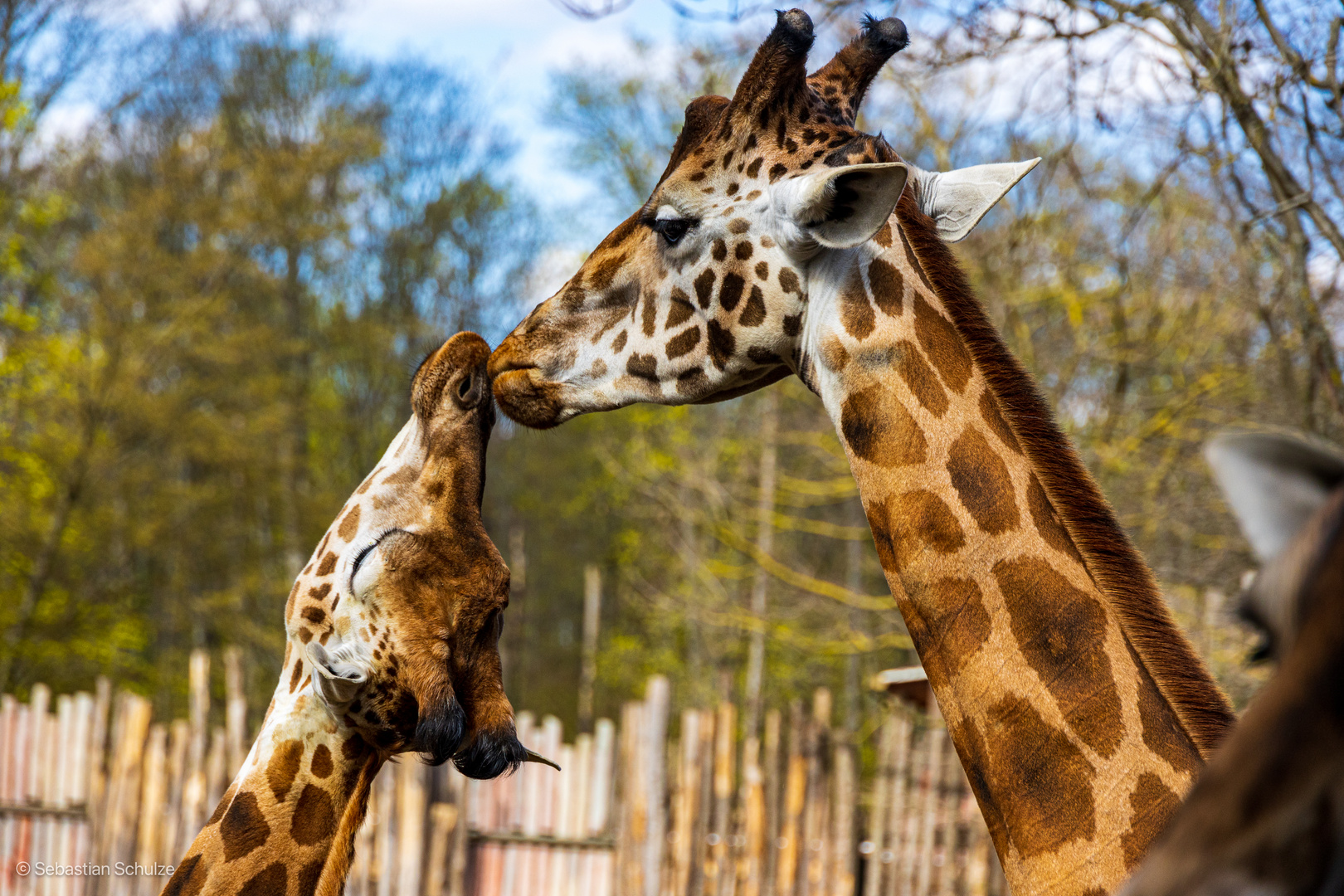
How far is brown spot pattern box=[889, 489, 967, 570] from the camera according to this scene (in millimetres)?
1861

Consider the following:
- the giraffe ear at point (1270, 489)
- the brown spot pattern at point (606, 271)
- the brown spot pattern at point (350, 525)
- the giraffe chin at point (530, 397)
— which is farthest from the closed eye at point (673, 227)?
the giraffe ear at point (1270, 489)

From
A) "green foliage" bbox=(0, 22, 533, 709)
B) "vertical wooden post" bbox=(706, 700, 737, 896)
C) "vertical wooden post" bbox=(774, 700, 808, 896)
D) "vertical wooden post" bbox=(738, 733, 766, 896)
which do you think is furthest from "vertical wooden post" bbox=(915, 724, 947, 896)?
"green foliage" bbox=(0, 22, 533, 709)

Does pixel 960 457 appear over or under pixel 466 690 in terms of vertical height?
over

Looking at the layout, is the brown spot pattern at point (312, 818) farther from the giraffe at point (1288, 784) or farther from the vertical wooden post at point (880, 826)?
the vertical wooden post at point (880, 826)

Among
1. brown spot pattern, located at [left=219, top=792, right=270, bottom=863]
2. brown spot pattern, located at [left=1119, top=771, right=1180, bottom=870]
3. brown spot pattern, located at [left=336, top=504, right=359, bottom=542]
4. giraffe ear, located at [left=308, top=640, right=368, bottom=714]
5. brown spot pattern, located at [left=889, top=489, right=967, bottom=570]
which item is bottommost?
brown spot pattern, located at [left=219, top=792, right=270, bottom=863]

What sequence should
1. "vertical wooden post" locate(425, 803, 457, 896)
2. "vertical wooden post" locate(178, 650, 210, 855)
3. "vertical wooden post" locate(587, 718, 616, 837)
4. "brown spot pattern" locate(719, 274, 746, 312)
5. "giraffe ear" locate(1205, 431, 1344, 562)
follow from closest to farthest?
"giraffe ear" locate(1205, 431, 1344, 562) < "brown spot pattern" locate(719, 274, 746, 312) < "vertical wooden post" locate(425, 803, 457, 896) < "vertical wooden post" locate(587, 718, 616, 837) < "vertical wooden post" locate(178, 650, 210, 855)

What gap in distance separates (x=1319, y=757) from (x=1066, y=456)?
1.37 meters

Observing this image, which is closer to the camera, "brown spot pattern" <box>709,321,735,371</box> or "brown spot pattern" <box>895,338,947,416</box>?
"brown spot pattern" <box>895,338,947,416</box>

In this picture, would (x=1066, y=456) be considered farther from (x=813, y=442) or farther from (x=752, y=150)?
(x=813, y=442)

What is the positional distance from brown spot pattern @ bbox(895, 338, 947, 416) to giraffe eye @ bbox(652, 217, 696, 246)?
52 centimetres

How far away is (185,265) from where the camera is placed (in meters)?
15.8

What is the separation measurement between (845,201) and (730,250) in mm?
313

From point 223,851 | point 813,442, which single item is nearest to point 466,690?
point 223,851

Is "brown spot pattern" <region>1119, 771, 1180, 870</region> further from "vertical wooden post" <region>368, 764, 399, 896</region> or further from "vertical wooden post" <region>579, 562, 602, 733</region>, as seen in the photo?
"vertical wooden post" <region>579, 562, 602, 733</region>
